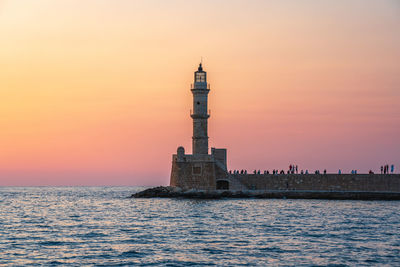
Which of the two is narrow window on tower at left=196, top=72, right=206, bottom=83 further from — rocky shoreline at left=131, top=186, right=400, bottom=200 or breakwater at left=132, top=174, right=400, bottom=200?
rocky shoreline at left=131, top=186, right=400, bottom=200

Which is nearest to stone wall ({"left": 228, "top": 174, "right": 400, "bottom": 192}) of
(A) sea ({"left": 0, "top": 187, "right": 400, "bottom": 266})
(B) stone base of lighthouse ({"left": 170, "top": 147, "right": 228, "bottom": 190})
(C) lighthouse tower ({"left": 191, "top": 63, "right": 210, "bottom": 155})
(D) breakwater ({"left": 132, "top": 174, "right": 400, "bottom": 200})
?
(D) breakwater ({"left": 132, "top": 174, "right": 400, "bottom": 200})

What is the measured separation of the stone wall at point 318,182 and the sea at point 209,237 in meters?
9.28

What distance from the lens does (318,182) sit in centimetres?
6319

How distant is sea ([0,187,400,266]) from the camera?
25953 millimetres

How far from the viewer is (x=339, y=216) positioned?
43.8m

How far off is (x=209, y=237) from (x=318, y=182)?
3241 centimetres

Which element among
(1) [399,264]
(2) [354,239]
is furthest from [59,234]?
(1) [399,264]

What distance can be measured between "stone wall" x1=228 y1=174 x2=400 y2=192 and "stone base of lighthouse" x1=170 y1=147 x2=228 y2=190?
5.67 ft

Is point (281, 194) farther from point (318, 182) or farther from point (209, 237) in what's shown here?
point (209, 237)

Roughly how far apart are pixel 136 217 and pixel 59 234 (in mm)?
10232

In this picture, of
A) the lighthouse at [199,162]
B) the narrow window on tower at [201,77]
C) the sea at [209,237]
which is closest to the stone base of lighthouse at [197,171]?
the lighthouse at [199,162]

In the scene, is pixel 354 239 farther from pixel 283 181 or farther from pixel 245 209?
pixel 283 181

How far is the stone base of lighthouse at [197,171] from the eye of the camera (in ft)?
208

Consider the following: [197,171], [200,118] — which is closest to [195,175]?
[197,171]
